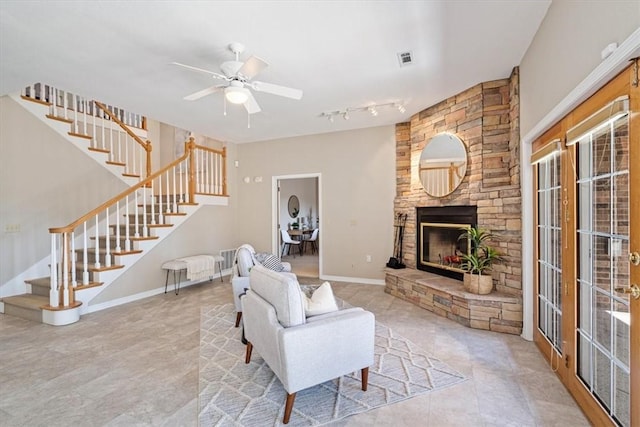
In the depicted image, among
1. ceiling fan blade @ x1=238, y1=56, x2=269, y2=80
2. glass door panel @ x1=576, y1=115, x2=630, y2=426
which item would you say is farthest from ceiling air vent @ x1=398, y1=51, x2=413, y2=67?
glass door panel @ x1=576, y1=115, x2=630, y2=426

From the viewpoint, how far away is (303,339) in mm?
1981

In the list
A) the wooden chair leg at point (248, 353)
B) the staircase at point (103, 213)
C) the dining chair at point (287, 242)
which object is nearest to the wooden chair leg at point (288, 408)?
the wooden chair leg at point (248, 353)

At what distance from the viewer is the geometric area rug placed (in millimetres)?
2055

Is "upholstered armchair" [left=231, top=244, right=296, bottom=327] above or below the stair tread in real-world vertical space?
above

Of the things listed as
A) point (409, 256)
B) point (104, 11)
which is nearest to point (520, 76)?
point (409, 256)

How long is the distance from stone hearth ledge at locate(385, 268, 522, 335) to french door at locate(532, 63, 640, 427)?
0.56 meters

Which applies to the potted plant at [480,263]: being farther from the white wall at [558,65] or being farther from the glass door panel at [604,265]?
the glass door panel at [604,265]

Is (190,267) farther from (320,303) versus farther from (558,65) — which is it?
(558,65)

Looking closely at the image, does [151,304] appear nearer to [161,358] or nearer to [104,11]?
[161,358]

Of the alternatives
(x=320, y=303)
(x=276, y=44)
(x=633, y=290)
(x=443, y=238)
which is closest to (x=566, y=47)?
(x=633, y=290)

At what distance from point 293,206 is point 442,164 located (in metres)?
6.61

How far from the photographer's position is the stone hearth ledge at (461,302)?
333cm

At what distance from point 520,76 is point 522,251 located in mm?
1860

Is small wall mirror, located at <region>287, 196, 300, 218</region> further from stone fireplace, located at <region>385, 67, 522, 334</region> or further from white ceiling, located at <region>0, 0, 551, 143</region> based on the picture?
white ceiling, located at <region>0, 0, 551, 143</region>
